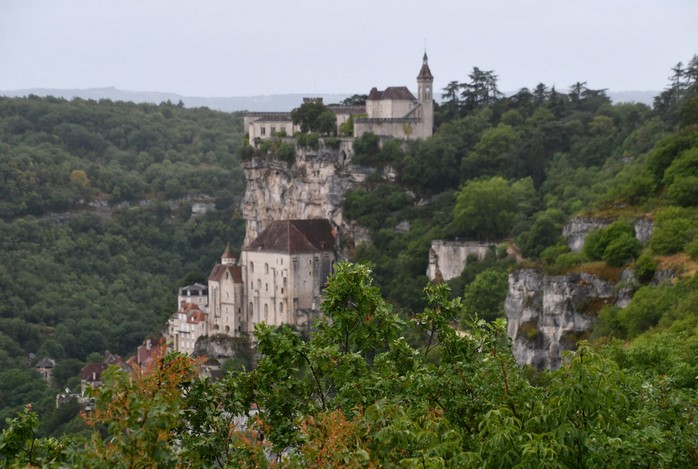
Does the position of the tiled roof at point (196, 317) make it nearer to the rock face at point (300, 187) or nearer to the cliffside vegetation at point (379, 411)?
the rock face at point (300, 187)

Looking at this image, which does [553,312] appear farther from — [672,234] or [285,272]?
[285,272]

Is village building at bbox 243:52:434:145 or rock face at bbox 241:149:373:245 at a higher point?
village building at bbox 243:52:434:145

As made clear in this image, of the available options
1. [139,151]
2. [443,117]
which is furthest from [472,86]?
[139,151]

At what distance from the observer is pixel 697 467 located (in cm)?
1359

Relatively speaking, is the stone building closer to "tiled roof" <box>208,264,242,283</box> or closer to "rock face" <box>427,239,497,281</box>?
"tiled roof" <box>208,264,242,283</box>

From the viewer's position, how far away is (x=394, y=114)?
73.7m

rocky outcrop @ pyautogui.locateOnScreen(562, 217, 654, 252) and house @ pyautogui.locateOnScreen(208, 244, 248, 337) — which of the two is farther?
house @ pyautogui.locateOnScreen(208, 244, 248, 337)

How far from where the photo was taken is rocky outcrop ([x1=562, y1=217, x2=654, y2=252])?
44031mm

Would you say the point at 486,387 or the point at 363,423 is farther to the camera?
the point at 486,387

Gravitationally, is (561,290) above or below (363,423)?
below

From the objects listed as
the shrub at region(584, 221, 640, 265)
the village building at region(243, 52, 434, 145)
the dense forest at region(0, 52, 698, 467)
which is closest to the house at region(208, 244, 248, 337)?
the dense forest at region(0, 52, 698, 467)

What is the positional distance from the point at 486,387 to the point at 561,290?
27692 mm

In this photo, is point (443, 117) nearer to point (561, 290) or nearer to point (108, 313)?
point (108, 313)

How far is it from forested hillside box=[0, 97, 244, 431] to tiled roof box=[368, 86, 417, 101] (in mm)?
15341
